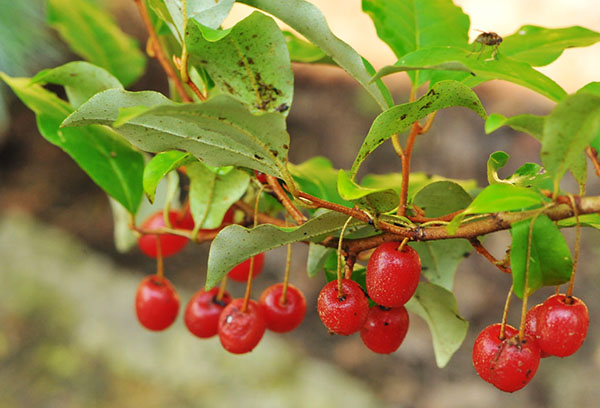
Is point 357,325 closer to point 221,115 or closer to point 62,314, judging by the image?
point 221,115

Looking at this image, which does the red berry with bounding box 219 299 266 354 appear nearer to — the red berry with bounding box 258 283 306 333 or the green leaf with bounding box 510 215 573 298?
the red berry with bounding box 258 283 306 333

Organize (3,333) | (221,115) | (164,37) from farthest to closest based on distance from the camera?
(3,333)
(164,37)
(221,115)

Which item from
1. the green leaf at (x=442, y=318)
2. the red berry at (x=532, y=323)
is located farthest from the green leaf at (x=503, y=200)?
the green leaf at (x=442, y=318)

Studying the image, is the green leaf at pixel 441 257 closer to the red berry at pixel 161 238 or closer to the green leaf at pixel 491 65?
the green leaf at pixel 491 65

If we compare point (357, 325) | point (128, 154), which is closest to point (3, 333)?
point (128, 154)

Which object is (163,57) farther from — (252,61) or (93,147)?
(252,61)

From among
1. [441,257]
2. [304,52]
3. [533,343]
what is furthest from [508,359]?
[304,52]
